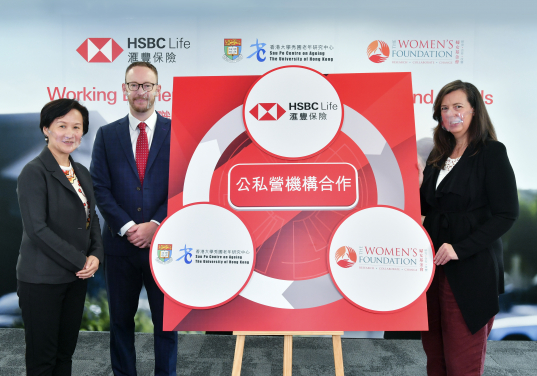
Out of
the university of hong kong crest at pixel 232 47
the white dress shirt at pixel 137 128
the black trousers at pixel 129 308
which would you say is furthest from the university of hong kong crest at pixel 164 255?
the university of hong kong crest at pixel 232 47

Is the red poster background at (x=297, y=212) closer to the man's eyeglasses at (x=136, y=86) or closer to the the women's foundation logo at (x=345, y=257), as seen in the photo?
the the women's foundation logo at (x=345, y=257)

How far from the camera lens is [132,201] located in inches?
77.3

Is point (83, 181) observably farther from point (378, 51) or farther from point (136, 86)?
point (378, 51)

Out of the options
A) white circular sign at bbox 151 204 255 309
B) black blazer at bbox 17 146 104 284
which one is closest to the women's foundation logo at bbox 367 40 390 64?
white circular sign at bbox 151 204 255 309

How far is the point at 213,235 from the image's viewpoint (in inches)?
58.7

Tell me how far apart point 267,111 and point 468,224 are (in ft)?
3.41

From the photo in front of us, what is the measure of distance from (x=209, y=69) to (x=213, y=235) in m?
1.99

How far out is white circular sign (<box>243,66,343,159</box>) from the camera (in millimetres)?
1521

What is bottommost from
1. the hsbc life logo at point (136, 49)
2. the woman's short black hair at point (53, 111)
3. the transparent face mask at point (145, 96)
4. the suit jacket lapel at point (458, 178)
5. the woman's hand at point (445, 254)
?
the woman's hand at point (445, 254)

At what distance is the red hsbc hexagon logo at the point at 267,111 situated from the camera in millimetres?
1538

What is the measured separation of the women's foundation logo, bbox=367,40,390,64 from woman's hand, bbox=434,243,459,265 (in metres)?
1.96

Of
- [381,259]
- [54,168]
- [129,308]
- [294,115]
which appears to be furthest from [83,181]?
[381,259]

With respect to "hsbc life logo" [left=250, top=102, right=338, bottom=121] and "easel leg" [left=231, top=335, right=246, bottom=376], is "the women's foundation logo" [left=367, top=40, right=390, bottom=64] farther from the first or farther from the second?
"easel leg" [left=231, top=335, right=246, bottom=376]

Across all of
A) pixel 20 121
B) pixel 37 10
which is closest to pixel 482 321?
pixel 20 121
